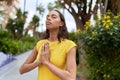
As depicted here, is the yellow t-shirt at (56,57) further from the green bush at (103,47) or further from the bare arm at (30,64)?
the green bush at (103,47)

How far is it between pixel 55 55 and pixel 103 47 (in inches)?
171

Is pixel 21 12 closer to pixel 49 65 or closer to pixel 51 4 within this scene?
pixel 51 4

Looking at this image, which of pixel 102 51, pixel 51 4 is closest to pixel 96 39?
pixel 102 51

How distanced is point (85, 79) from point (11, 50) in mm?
7987

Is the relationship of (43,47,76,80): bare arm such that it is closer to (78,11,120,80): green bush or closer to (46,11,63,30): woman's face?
(46,11,63,30): woman's face

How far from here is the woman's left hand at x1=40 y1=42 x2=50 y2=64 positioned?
79.3 inches

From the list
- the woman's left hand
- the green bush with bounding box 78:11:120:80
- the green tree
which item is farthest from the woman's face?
the green tree

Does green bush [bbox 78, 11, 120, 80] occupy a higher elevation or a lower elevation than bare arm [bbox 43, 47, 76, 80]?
lower

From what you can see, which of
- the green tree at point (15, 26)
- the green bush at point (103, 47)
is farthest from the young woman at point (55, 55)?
the green tree at point (15, 26)

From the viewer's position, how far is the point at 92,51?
664 centimetres

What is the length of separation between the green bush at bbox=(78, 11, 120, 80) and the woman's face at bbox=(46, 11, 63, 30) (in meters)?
4.06

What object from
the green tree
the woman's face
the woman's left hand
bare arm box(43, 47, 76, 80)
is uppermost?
the woman's face

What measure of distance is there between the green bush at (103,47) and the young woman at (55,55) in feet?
13.3

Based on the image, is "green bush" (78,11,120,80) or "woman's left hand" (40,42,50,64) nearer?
"woman's left hand" (40,42,50,64)
